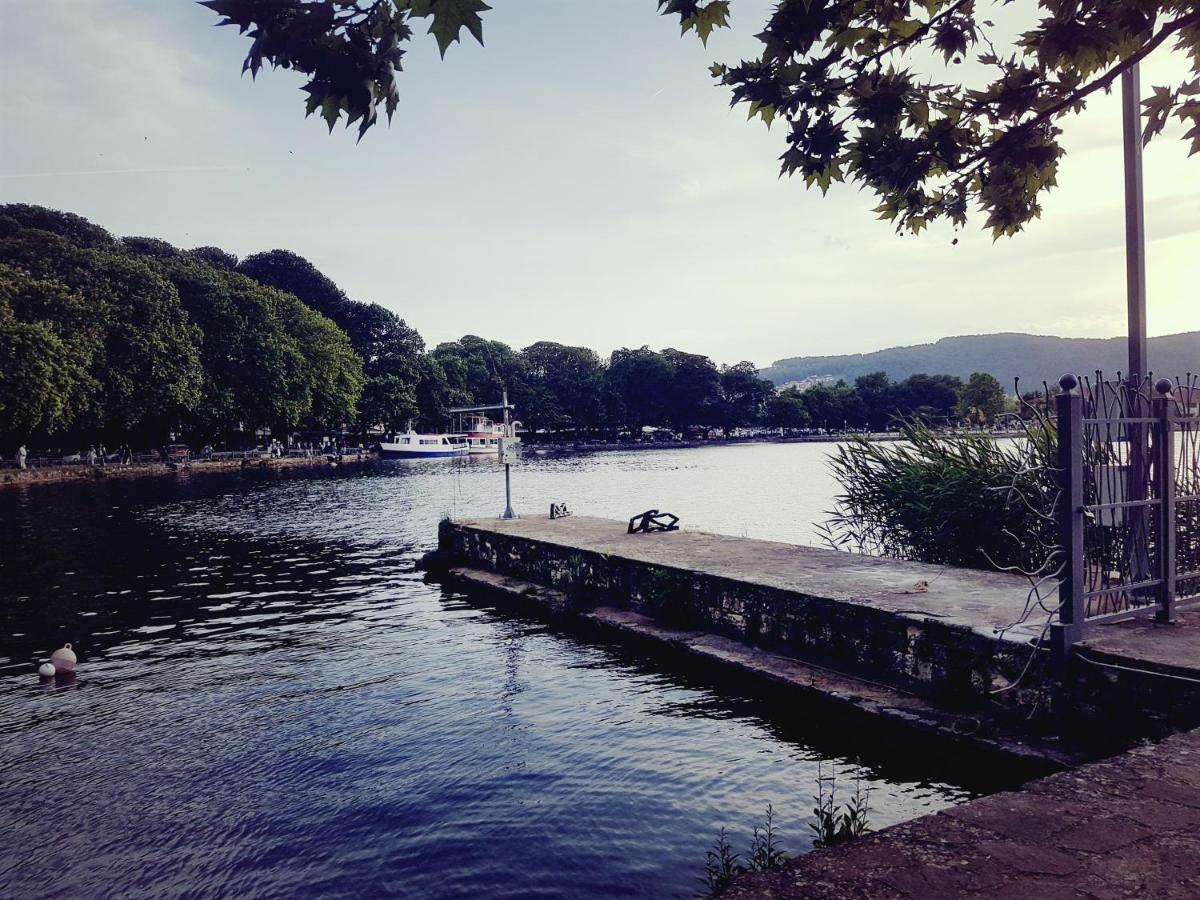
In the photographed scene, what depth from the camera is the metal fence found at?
6.23 meters

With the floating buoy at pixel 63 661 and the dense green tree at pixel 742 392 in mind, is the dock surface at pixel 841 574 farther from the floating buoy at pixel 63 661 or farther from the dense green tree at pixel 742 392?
the dense green tree at pixel 742 392

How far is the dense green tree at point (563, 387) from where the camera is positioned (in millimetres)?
128875

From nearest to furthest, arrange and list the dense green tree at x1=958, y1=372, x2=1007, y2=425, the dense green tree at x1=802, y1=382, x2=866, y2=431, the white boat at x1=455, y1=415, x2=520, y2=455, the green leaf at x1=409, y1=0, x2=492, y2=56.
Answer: the green leaf at x1=409, y1=0, x2=492, y2=56, the white boat at x1=455, y1=415, x2=520, y2=455, the dense green tree at x1=958, y1=372, x2=1007, y2=425, the dense green tree at x1=802, y1=382, x2=866, y2=431

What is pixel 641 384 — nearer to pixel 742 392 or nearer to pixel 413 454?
pixel 742 392

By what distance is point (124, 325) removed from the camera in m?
53.8

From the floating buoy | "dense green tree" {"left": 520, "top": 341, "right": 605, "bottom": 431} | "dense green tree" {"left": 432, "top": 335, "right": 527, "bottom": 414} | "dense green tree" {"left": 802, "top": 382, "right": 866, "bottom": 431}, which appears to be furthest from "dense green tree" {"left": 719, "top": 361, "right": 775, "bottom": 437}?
the floating buoy

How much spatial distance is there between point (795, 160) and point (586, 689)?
6451 mm

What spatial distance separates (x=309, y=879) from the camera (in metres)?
5.77

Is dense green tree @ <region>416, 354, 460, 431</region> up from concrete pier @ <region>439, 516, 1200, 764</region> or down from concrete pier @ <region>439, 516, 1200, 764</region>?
up

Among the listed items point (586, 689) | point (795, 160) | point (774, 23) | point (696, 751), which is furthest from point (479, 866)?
point (774, 23)

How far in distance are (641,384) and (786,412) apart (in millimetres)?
44781

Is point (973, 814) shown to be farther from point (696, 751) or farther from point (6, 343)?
point (6, 343)

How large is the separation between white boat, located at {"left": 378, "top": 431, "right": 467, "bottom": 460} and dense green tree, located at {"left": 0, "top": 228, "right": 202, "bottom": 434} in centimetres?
4026

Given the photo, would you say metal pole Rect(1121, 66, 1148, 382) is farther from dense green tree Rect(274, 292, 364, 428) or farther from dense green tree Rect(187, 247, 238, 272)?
dense green tree Rect(187, 247, 238, 272)
